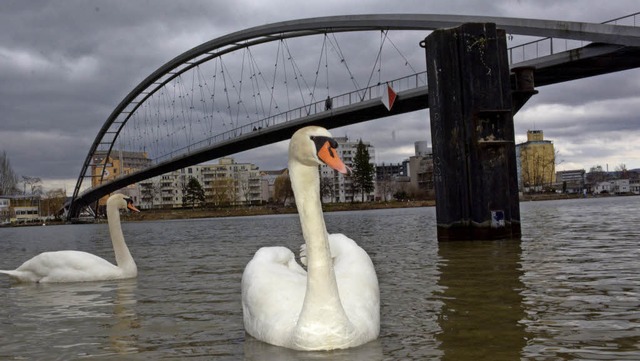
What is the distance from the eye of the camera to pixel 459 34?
15.0 meters

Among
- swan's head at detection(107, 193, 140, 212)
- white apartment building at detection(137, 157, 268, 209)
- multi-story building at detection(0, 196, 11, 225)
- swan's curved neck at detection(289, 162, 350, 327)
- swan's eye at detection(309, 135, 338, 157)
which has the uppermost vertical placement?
white apartment building at detection(137, 157, 268, 209)

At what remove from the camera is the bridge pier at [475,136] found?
14.5 metres

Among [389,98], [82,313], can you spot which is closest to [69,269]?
[82,313]

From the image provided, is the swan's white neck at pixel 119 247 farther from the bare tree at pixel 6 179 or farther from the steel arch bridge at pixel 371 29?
the bare tree at pixel 6 179

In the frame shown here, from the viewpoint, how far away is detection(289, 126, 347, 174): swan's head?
422 cm

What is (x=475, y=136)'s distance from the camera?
14.5 meters

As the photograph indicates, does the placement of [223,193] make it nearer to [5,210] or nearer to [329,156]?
[5,210]

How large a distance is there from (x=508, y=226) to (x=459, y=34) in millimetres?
4380

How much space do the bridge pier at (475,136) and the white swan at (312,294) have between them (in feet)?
32.1

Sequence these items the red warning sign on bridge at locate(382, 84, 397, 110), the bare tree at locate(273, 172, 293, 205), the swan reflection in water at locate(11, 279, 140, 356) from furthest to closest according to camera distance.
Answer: the bare tree at locate(273, 172, 293, 205)
the red warning sign on bridge at locate(382, 84, 397, 110)
the swan reflection in water at locate(11, 279, 140, 356)

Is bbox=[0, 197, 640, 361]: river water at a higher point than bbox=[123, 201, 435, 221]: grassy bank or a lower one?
lower

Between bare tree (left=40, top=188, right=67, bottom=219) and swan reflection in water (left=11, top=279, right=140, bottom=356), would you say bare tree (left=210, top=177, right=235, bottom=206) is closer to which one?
bare tree (left=40, top=188, right=67, bottom=219)

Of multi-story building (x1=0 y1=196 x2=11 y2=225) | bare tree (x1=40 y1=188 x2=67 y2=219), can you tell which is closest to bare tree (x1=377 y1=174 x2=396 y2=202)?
bare tree (x1=40 y1=188 x2=67 y2=219)

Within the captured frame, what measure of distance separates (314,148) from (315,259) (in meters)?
0.75
